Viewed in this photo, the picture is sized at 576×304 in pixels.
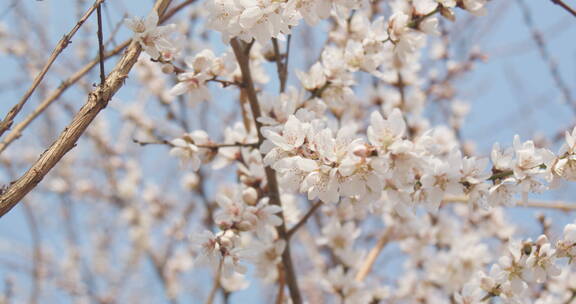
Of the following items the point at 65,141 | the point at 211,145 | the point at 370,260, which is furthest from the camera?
the point at 370,260

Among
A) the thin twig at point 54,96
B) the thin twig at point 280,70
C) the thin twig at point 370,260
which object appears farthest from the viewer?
the thin twig at point 370,260

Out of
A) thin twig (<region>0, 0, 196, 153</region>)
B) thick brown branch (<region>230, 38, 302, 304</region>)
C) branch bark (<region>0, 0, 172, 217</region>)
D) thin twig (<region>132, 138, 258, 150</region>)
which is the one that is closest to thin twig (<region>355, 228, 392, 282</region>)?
thick brown branch (<region>230, 38, 302, 304</region>)

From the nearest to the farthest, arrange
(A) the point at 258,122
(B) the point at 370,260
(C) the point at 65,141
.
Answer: (C) the point at 65,141 → (A) the point at 258,122 → (B) the point at 370,260

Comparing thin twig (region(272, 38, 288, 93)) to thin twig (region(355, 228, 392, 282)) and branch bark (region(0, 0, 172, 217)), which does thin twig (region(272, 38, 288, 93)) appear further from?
thin twig (region(355, 228, 392, 282))

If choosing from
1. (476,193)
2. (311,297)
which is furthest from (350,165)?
(311,297)

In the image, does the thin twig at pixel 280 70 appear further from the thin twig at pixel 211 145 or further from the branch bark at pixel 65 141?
the branch bark at pixel 65 141

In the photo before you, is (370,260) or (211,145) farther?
(370,260)

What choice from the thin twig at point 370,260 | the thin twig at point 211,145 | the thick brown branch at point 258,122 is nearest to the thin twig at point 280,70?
the thick brown branch at point 258,122

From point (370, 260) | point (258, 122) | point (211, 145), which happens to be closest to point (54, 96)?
point (211, 145)

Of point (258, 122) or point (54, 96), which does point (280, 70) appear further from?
point (54, 96)
